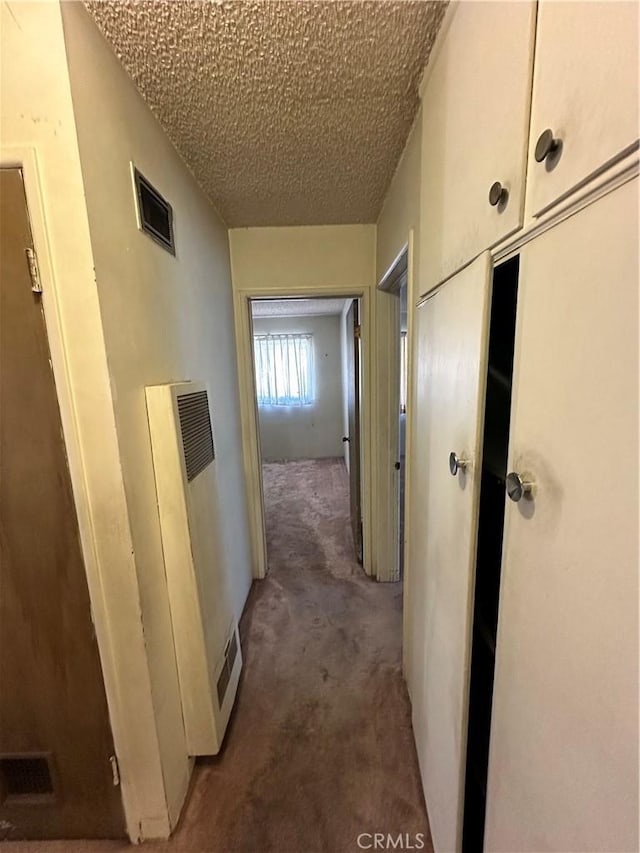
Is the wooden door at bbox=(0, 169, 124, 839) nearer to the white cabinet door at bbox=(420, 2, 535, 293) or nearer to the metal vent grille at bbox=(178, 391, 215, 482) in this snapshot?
the metal vent grille at bbox=(178, 391, 215, 482)

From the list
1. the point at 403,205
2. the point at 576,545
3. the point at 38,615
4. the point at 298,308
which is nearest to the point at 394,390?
the point at 403,205

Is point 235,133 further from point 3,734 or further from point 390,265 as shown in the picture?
point 3,734

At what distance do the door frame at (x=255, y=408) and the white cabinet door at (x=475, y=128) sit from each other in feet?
3.79

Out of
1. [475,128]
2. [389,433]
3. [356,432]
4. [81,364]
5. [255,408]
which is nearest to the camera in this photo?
[475,128]

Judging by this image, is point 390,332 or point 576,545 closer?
point 576,545

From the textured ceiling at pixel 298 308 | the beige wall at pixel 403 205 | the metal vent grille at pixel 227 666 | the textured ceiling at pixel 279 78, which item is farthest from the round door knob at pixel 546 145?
the textured ceiling at pixel 298 308

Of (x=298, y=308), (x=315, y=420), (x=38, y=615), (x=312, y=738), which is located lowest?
(x=312, y=738)

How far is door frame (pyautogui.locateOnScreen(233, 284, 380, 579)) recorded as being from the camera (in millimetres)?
2275

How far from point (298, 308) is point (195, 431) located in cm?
384

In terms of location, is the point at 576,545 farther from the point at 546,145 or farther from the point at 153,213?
the point at 153,213

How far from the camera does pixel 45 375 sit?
0.91 meters

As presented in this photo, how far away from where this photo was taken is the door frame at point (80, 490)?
32.4 inches

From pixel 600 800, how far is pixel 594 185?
0.77 m

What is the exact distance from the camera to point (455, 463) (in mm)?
860
